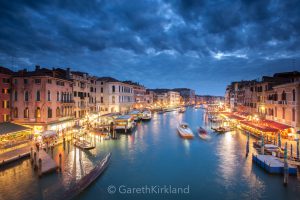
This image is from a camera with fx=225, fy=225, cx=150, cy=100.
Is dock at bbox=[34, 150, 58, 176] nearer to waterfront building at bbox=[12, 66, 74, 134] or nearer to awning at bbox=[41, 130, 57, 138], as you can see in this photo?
awning at bbox=[41, 130, 57, 138]

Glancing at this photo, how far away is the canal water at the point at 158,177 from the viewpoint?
58.4ft

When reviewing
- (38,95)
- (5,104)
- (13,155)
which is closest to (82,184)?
(13,155)

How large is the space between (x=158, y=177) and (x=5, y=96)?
88.4 ft

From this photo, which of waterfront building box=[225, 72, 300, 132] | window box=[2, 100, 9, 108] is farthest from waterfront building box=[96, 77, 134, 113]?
waterfront building box=[225, 72, 300, 132]

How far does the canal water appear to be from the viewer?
17.8 meters

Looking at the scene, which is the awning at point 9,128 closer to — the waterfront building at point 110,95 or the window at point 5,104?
the window at point 5,104

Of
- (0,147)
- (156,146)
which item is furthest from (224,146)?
(0,147)

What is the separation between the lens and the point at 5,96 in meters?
33.9

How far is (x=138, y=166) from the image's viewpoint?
24734mm

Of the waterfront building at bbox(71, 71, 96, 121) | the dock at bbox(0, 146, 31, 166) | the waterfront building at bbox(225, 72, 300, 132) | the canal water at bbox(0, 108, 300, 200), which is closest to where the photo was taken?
the canal water at bbox(0, 108, 300, 200)

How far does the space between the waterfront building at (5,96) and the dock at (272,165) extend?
115 feet


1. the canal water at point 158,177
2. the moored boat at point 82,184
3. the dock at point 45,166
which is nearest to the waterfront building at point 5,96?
the canal water at point 158,177

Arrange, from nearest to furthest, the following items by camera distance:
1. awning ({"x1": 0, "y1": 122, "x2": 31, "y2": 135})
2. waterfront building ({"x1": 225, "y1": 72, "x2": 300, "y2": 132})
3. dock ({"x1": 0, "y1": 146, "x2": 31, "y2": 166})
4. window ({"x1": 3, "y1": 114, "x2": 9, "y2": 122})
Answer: dock ({"x1": 0, "y1": 146, "x2": 31, "y2": 166}) < awning ({"x1": 0, "y1": 122, "x2": 31, "y2": 135}) < waterfront building ({"x1": 225, "y1": 72, "x2": 300, "y2": 132}) < window ({"x1": 3, "y1": 114, "x2": 9, "y2": 122})

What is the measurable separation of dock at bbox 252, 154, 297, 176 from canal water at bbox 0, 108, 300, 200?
0.56 m
